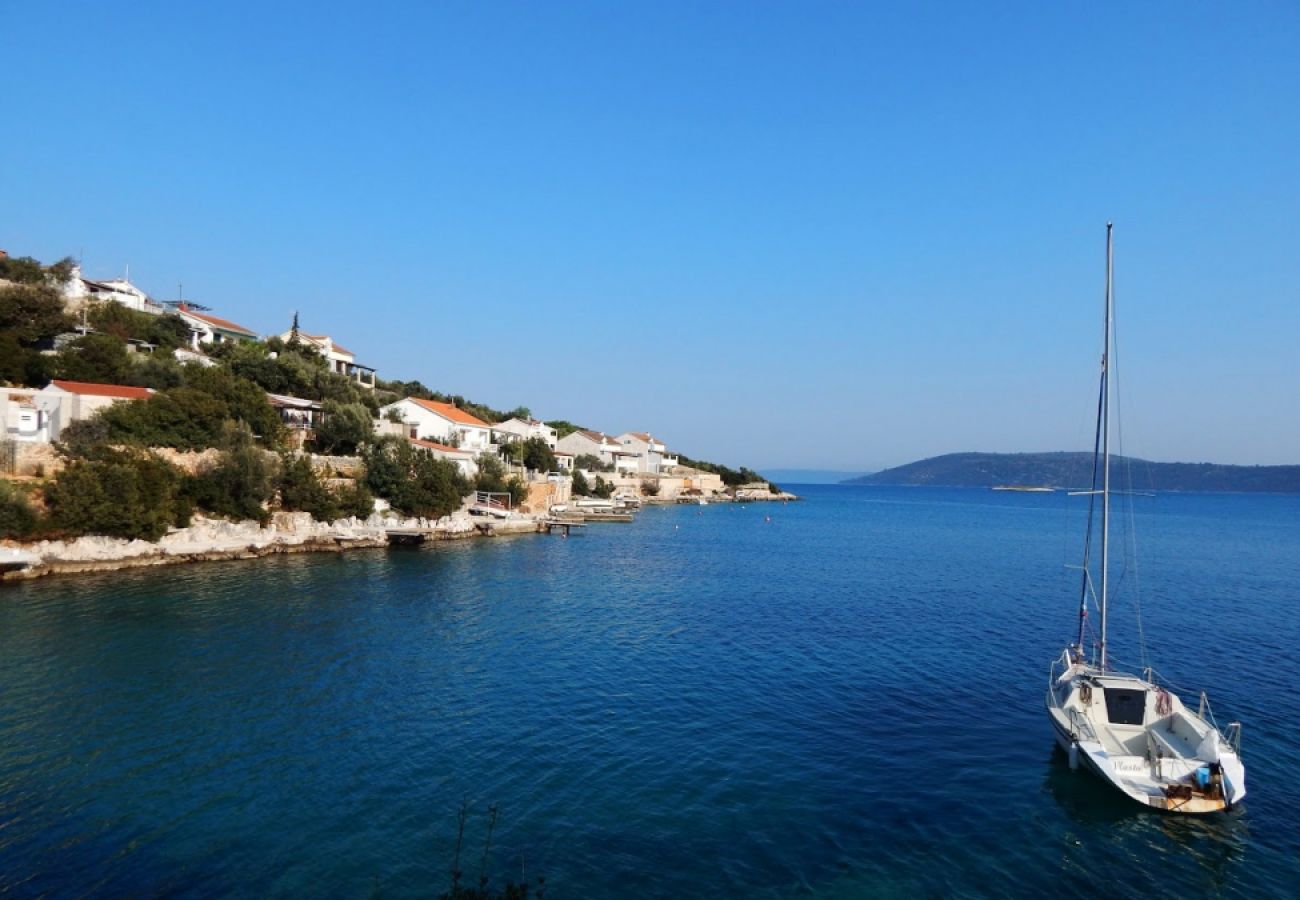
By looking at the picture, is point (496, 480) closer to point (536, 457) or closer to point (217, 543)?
point (536, 457)

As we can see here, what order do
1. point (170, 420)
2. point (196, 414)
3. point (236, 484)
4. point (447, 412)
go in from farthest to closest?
point (447, 412) → point (196, 414) → point (170, 420) → point (236, 484)

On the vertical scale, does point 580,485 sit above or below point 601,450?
below

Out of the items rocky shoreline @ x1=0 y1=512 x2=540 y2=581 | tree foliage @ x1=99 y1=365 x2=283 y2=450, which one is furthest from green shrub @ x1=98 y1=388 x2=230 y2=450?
rocky shoreline @ x1=0 y1=512 x2=540 y2=581

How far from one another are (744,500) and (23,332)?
103348mm

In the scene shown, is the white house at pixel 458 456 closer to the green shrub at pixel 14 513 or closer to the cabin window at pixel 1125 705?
the green shrub at pixel 14 513

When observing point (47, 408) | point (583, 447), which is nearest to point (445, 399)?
point (583, 447)

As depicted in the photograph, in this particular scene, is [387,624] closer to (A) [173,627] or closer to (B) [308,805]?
(A) [173,627]

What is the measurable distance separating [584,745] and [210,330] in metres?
72.2

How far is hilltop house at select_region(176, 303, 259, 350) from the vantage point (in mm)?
68000

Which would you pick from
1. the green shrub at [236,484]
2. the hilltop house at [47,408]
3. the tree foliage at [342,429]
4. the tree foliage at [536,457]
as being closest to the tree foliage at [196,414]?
the hilltop house at [47,408]

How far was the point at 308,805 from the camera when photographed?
1319 cm

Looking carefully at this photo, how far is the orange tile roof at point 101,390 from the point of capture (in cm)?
3866

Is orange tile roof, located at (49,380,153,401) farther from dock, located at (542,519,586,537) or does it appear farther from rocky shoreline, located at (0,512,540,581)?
dock, located at (542,519,586,537)

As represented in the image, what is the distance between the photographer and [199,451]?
40.4 metres
